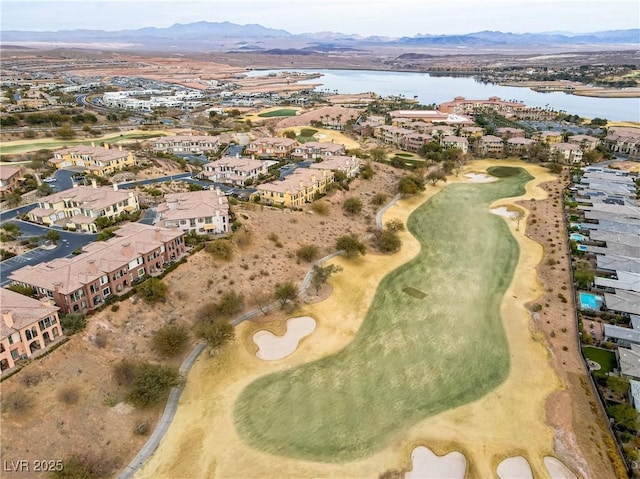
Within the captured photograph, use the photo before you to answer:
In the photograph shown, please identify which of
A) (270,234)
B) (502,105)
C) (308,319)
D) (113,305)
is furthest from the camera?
(502,105)

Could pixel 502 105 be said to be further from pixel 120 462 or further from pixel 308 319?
pixel 120 462

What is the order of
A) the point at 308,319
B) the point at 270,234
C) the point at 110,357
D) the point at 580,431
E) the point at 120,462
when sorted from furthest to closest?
the point at 270,234 < the point at 308,319 < the point at 110,357 < the point at 580,431 < the point at 120,462

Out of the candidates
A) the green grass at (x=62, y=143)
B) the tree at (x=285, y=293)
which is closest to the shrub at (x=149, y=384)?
the tree at (x=285, y=293)

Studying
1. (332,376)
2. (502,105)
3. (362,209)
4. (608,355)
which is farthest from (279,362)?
(502,105)

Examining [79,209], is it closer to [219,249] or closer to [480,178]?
[219,249]

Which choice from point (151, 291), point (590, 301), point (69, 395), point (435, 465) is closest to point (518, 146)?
point (590, 301)

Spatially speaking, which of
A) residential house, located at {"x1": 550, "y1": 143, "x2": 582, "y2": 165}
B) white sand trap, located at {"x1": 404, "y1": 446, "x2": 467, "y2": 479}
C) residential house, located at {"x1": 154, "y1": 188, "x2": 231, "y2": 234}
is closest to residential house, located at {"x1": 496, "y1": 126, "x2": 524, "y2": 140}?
residential house, located at {"x1": 550, "y1": 143, "x2": 582, "y2": 165}

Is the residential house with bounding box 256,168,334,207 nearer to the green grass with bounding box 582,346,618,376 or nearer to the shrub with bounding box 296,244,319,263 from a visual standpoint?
the shrub with bounding box 296,244,319,263
